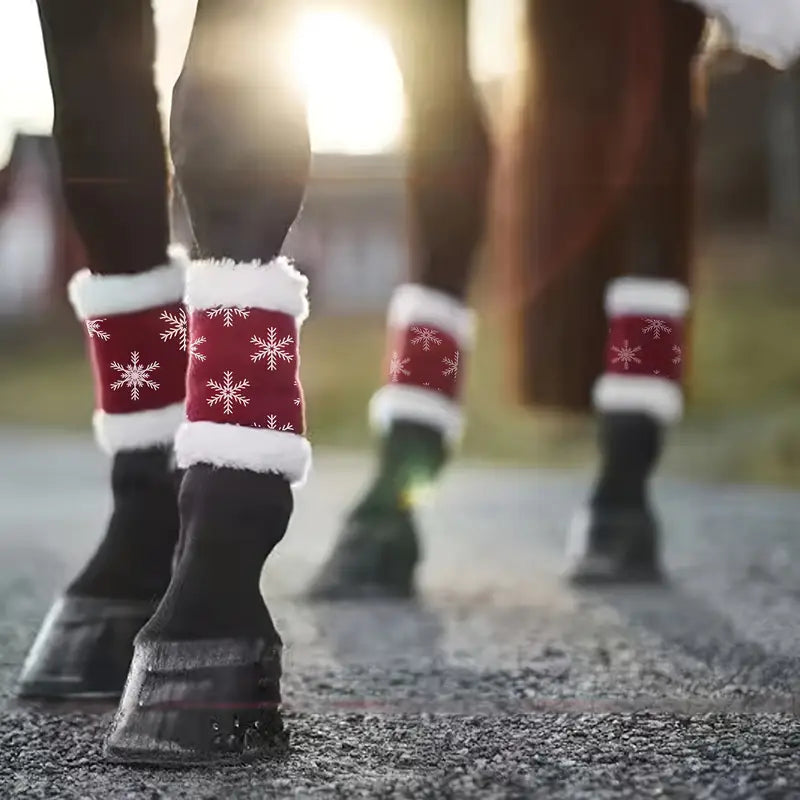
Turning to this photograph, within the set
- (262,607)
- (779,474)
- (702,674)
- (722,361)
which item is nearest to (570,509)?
(779,474)

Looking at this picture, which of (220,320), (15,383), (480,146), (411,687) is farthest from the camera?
(15,383)

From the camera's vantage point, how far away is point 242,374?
0.89 metres

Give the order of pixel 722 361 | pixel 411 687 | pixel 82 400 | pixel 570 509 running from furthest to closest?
pixel 82 400 → pixel 722 361 → pixel 570 509 → pixel 411 687

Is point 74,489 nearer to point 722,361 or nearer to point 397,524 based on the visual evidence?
point 397,524

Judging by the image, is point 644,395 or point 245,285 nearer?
point 245,285

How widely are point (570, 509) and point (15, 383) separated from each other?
363cm

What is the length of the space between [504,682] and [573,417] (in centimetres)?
290

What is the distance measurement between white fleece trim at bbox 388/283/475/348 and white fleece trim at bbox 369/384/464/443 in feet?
0.29

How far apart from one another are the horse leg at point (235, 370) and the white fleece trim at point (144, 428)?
0.19 m

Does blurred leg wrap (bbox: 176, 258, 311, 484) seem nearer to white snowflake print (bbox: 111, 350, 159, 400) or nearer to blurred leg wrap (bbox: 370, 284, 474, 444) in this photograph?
white snowflake print (bbox: 111, 350, 159, 400)

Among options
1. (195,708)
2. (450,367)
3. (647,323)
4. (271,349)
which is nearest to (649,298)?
(647,323)

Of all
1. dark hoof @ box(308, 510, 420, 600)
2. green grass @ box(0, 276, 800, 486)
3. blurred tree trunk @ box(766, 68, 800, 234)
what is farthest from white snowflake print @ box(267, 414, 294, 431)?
blurred tree trunk @ box(766, 68, 800, 234)

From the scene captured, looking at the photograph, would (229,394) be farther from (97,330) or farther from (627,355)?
(627,355)

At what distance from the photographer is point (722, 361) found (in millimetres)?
4273
